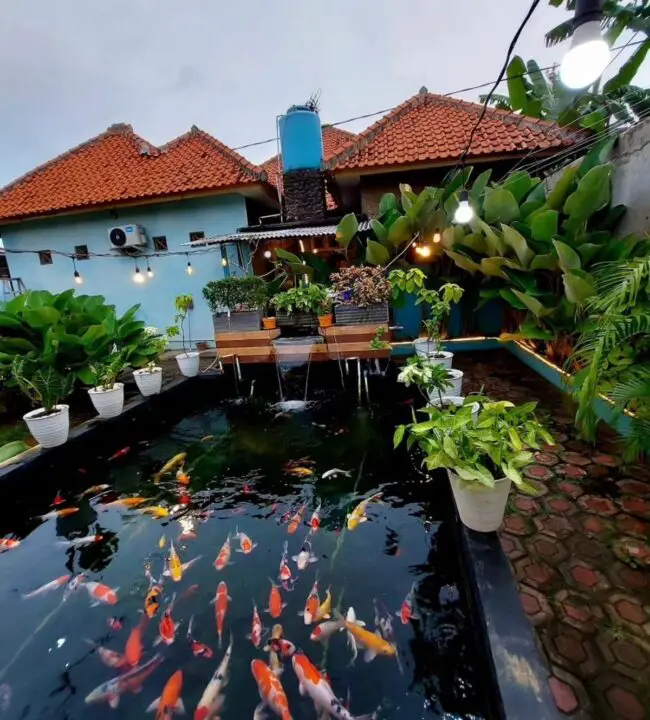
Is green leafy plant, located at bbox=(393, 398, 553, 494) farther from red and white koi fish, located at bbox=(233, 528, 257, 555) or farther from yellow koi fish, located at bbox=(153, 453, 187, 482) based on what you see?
yellow koi fish, located at bbox=(153, 453, 187, 482)

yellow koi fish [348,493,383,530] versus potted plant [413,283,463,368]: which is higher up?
potted plant [413,283,463,368]

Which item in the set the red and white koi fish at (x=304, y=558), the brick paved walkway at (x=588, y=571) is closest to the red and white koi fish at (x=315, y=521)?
the red and white koi fish at (x=304, y=558)

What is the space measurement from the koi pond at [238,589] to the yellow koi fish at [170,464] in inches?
1.2

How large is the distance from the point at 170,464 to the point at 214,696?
3036 millimetres

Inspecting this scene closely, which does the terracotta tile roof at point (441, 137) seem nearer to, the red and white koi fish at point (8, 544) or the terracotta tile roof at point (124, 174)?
the terracotta tile roof at point (124, 174)

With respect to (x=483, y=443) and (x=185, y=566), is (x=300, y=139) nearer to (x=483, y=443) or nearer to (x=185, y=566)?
(x=483, y=443)

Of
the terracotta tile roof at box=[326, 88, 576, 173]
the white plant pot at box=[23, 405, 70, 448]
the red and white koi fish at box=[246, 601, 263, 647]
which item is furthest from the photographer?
the terracotta tile roof at box=[326, 88, 576, 173]

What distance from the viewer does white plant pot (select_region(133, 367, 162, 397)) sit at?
19.7 ft

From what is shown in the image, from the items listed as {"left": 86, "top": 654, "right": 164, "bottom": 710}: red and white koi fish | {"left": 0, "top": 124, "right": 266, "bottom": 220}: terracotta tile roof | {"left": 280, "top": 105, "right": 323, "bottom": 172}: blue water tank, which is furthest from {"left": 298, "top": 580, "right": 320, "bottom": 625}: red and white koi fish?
{"left": 280, "top": 105, "right": 323, "bottom": 172}: blue water tank

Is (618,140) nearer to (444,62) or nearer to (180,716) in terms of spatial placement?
(444,62)

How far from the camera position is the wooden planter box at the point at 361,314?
6.66 meters

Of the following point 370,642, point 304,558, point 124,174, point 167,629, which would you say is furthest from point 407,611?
point 124,174

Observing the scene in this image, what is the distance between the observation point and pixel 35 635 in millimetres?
2396

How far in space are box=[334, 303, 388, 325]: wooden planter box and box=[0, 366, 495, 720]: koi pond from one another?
2.62 metres
